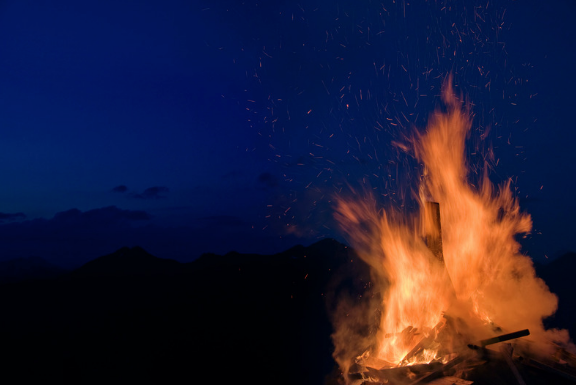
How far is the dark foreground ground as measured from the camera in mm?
35469

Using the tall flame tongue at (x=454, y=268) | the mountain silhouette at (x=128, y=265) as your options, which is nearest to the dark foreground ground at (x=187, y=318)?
the mountain silhouette at (x=128, y=265)

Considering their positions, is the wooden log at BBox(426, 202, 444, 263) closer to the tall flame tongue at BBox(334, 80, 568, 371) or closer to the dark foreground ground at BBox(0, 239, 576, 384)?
the tall flame tongue at BBox(334, 80, 568, 371)

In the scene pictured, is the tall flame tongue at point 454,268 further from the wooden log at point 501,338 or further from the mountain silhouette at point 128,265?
the mountain silhouette at point 128,265

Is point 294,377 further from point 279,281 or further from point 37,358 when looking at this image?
point 37,358

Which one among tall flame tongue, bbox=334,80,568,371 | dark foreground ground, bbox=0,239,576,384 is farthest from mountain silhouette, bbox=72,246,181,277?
tall flame tongue, bbox=334,80,568,371

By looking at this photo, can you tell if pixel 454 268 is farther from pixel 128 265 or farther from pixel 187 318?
pixel 128 265

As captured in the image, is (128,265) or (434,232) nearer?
(434,232)

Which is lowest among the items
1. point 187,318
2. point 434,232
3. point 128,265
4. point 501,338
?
point 501,338

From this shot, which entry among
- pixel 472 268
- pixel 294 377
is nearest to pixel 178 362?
pixel 294 377

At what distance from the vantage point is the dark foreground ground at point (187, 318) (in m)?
35.5

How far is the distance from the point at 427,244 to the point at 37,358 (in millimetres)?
49866

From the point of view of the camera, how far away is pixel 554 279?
67.0 m

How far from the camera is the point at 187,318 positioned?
1912 inches

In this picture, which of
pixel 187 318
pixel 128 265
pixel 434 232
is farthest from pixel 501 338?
pixel 128 265
